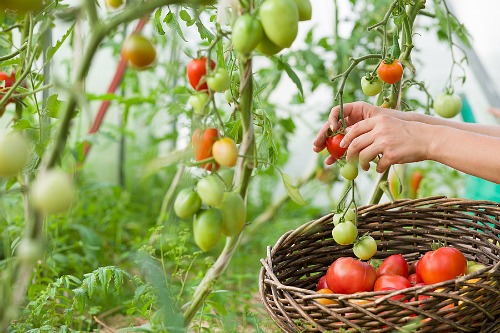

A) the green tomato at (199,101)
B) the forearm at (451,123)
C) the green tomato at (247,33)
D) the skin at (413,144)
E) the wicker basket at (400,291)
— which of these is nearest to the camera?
the green tomato at (247,33)

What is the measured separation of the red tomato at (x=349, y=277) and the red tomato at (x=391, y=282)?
0.9 inches

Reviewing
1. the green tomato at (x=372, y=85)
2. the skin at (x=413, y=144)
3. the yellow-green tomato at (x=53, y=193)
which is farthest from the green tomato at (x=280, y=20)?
the green tomato at (x=372, y=85)

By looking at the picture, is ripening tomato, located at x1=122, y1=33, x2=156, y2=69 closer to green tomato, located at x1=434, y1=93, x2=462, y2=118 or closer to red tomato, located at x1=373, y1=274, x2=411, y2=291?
red tomato, located at x1=373, y1=274, x2=411, y2=291

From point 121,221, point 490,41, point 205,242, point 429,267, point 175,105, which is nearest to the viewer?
point 205,242

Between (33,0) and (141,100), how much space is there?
172 cm

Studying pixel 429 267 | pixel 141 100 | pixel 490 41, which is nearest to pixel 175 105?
pixel 429 267

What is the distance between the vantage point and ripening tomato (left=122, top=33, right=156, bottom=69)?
0.70 metres

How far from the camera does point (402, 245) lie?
55.9 inches

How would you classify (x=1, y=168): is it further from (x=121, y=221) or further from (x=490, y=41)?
(x=490, y=41)

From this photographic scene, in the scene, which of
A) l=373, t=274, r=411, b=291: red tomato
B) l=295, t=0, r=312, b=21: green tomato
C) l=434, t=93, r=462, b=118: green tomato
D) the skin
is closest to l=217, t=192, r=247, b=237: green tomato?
l=295, t=0, r=312, b=21: green tomato

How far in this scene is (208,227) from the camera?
76cm

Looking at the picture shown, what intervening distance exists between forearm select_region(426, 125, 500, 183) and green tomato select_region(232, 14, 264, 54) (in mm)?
530

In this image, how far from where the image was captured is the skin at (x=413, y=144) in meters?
1.10

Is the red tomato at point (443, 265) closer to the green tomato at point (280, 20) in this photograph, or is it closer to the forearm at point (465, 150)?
the forearm at point (465, 150)
